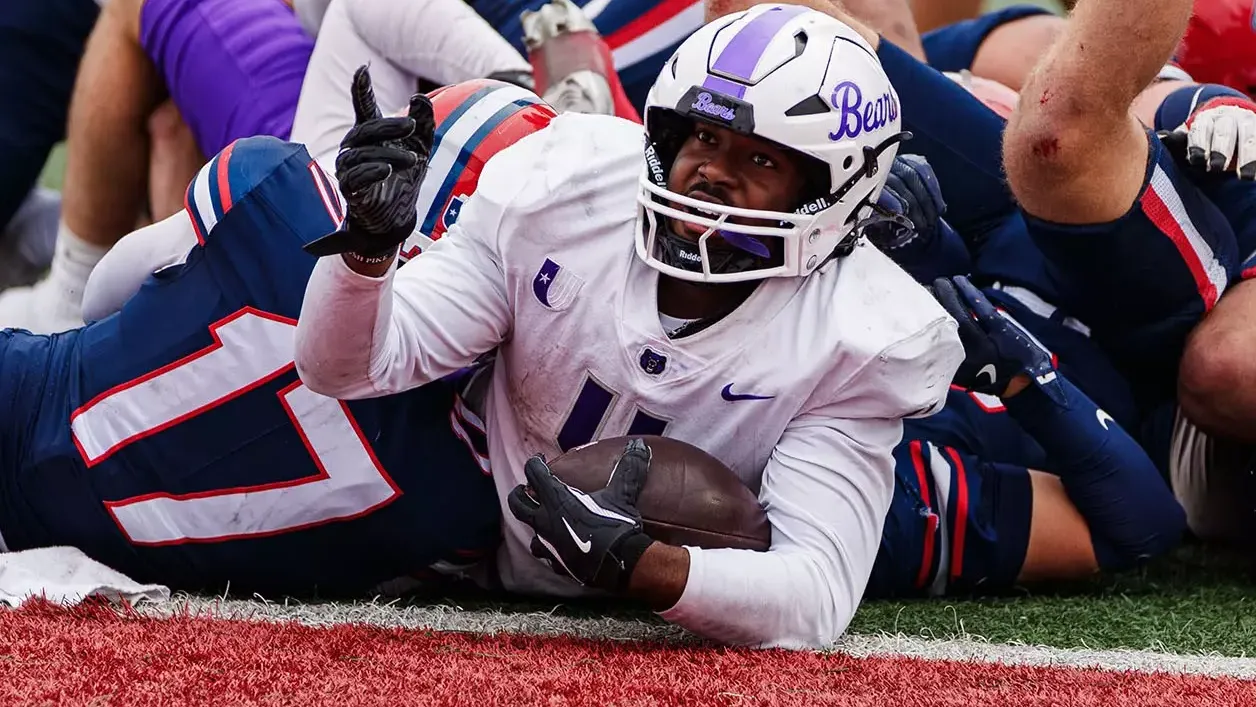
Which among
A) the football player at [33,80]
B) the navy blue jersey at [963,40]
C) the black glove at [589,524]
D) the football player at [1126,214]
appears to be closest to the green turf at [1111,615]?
the football player at [1126,214]

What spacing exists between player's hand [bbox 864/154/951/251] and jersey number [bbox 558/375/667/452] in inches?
21.8

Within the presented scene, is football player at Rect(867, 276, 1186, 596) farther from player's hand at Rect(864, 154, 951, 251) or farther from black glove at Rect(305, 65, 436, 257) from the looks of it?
black glove at Rect(305, 65, 436, 257)

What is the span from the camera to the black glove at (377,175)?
1.89 metres

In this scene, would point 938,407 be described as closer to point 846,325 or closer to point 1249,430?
point 846,325

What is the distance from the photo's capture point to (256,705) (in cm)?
181

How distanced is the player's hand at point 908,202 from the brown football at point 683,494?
Result: 608 mm

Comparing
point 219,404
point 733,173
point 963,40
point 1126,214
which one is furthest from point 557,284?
point 963,40

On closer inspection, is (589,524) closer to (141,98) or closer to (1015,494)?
(1015,494)

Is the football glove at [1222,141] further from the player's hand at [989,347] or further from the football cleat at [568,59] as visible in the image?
the football cleat at [568,59]

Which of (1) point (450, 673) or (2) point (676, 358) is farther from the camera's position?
(2) point (676, 358)

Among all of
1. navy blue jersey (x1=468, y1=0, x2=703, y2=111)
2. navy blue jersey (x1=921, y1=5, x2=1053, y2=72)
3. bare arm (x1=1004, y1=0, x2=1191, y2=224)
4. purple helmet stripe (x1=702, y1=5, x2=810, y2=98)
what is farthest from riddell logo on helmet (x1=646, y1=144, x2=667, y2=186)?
navy blue jersey (x1=921, y1=5, x2=1053, y2=72)

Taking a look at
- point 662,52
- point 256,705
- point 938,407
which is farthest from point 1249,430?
point 256,705

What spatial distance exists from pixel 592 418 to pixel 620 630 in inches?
12.3

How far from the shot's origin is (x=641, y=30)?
12.0 feet
